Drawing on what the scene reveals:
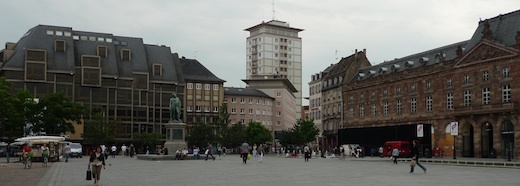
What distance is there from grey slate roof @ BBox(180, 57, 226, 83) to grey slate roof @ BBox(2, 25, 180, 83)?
5.10 meters

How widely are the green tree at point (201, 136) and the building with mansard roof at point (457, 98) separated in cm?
2775

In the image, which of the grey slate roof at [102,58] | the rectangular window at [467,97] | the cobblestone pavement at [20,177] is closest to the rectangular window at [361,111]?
the rectangular window at [467,97]

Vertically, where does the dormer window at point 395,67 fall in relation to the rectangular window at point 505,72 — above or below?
above

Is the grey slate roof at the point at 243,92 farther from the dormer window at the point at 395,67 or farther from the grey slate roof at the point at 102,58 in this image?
the dormer window at the point at 395,67

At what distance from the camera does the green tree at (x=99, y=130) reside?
95.6 meters

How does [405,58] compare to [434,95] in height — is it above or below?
above

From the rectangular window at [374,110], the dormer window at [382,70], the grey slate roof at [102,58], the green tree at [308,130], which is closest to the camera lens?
the rectangular window at [374,110]

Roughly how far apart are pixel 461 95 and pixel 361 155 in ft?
45.1

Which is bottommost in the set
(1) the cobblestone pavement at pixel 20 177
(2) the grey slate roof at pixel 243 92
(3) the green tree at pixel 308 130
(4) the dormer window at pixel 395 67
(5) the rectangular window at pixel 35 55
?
(1) the cobblestone pavement at pixel 20 177

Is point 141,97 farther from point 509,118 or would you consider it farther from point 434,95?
point 509,118

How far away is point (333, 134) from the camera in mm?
118000

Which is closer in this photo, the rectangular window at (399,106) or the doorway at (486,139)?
the doorway at (486,139)

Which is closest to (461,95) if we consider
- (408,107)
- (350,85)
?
(408,107)

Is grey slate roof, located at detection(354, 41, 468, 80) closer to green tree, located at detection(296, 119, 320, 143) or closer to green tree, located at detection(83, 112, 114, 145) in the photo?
green tree, located at detection(296, 119, 320, 143)
